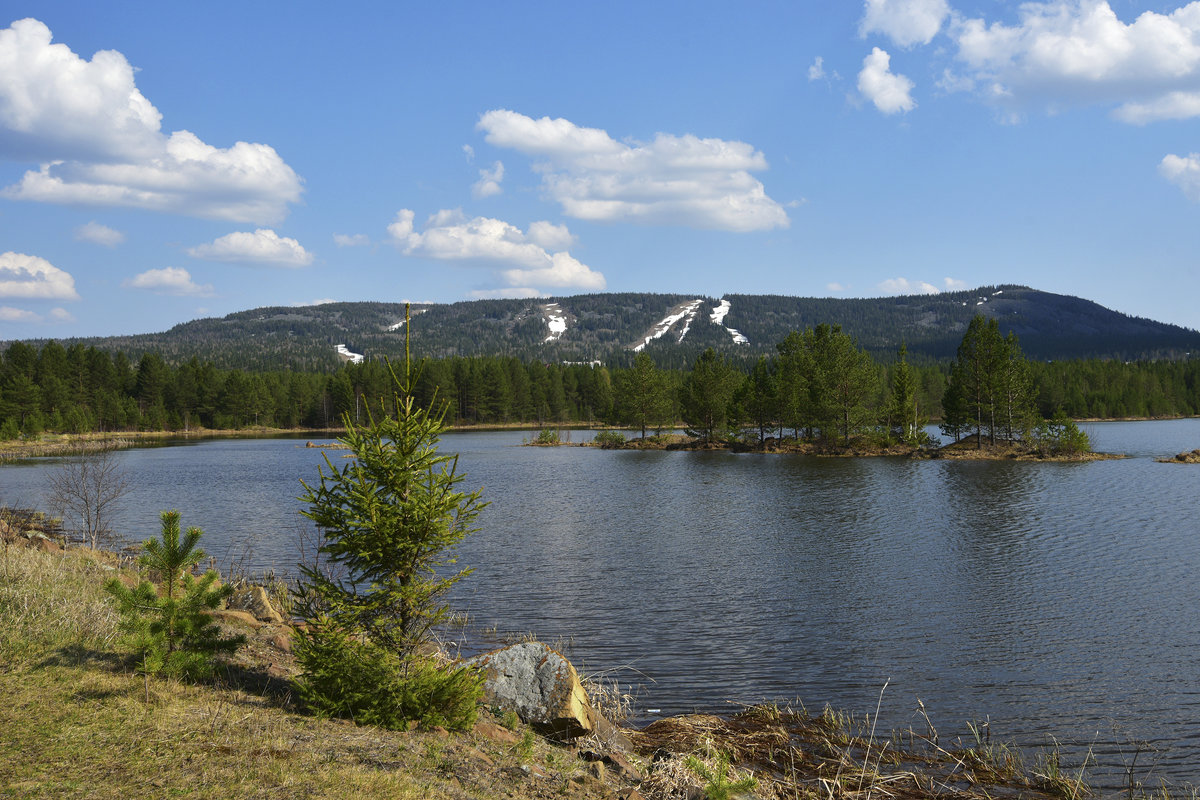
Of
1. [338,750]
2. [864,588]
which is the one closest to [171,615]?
[338,750]

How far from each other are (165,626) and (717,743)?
8819 mm

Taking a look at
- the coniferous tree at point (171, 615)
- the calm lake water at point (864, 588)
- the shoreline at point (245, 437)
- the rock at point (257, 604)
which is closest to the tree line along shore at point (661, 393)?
the shoreline at point (245, 437)

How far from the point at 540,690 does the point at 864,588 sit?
1578cm

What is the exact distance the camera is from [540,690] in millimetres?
12094

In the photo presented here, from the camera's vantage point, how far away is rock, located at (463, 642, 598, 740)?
1184 centimetres

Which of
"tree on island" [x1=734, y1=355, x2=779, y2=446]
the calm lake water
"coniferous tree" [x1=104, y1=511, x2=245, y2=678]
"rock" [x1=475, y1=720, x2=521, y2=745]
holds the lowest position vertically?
the calm lake water

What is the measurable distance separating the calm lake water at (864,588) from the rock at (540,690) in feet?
10.3

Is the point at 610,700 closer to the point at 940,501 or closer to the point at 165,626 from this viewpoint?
the point at 165,626

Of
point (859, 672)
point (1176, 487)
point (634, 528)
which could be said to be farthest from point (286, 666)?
point (1176, 487)

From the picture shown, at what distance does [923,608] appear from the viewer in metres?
22.0

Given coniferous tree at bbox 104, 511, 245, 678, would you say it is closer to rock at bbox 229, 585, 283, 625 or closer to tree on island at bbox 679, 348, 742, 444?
rock at bbox 229, 585, 283, 625

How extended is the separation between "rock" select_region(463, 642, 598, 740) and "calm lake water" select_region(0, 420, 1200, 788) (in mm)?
3143

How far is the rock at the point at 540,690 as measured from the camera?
38.8ft

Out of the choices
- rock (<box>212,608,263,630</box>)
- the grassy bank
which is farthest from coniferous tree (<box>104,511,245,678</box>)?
rock (<box>212,608,263,630</box>)
